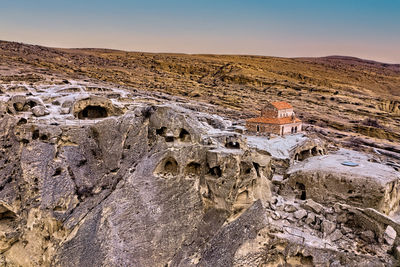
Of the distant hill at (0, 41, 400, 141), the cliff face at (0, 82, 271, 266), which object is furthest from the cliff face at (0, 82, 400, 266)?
the distant hill at (0, 41, 400, 141)

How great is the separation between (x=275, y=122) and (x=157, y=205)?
17814mm

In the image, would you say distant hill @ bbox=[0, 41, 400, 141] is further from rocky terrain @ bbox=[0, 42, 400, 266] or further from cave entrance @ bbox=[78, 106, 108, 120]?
rocky terrain @ bbox=[0, 42, 400, 266]

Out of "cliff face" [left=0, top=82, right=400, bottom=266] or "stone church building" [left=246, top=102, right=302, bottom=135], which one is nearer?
"cliff face" [left=0, top=82, right=400, bottom=266]

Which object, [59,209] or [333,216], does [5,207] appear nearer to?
[59,209]

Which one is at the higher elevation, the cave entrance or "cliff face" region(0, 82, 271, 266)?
the cave entrance

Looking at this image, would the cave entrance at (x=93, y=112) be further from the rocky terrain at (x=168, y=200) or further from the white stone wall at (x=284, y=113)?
the white stone wall at (x=284, y=113)

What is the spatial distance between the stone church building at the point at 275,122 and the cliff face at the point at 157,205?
1182 centimetres

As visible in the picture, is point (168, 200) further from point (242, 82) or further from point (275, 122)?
point (242, 82)

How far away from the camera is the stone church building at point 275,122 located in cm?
2838

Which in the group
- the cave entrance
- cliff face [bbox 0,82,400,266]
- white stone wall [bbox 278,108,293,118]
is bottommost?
cliff face [bbox 0,82,400,266]

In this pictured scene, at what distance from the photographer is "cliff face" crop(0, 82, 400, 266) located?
12.8 metres

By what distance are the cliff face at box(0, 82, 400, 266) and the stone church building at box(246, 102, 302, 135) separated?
1182 centimetres

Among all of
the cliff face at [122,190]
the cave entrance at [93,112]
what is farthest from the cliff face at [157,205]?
the cave entrance at [93,112]

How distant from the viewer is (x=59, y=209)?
47.0 feet
